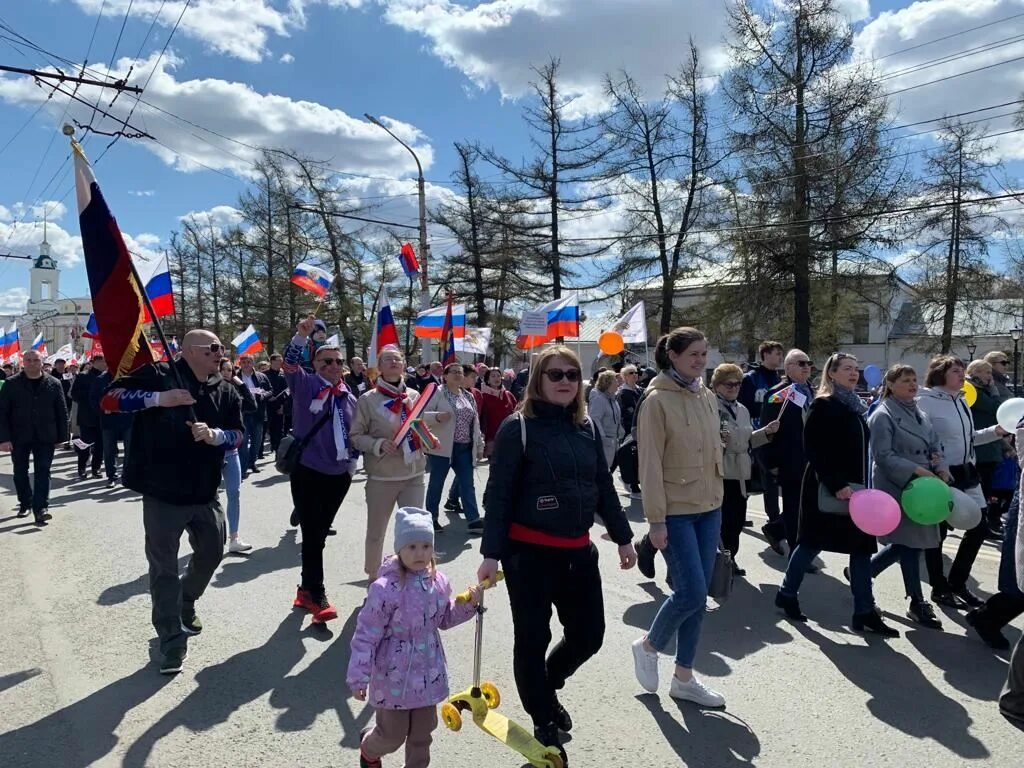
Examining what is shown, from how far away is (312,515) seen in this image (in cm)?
551

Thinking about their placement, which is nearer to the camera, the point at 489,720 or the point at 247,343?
the point at 489,720

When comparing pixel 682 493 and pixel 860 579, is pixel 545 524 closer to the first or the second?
pixel 682 493

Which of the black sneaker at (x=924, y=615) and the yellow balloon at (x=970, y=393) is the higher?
the yellow balloon at (x=970, y=393)

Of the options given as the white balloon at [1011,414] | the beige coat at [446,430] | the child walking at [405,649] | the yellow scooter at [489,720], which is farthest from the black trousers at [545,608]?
the beige coat at [446,430]

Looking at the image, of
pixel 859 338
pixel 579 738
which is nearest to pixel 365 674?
pixel 579 738

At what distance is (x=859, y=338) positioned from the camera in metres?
50.2

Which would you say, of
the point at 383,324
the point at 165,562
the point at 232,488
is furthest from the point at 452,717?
the point at 383,324

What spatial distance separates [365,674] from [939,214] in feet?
93.8

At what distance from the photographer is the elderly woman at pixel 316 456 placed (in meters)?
5.50

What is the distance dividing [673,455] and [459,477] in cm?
509

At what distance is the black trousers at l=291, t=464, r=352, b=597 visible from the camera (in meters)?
5.50

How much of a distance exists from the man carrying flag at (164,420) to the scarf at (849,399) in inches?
156

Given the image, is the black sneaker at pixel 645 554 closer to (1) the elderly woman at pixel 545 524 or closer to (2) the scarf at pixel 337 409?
(1) the elderly woman at pixel 545 524

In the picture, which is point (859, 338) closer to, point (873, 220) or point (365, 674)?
point (873, 220)
